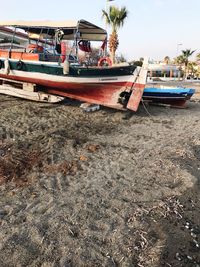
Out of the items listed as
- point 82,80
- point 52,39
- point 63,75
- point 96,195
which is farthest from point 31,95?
point 96,195

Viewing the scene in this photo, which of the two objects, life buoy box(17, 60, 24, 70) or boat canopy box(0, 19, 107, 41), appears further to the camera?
life buoy box(17, 60, 24, 70)

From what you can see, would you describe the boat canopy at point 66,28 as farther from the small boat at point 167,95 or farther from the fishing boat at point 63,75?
the small boat at point 167,95

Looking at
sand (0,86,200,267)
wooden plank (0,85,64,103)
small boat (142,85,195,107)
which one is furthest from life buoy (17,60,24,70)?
small boat (142,85,195,107)

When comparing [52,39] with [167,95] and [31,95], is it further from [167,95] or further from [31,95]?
[167,95]

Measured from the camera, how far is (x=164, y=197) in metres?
5.34

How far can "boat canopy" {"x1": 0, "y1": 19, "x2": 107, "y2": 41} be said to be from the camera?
11.0 metres

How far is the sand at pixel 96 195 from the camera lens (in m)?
3.87

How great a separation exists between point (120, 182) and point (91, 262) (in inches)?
90.0

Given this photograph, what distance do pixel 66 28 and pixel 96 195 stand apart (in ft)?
25.7

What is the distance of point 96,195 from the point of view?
5258 mm

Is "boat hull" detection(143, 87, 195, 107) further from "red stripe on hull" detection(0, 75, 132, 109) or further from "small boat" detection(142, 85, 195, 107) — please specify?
"red stripe on hull" detection(0, 75, 132, 109)

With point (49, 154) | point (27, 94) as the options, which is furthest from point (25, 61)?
point (49, 154)

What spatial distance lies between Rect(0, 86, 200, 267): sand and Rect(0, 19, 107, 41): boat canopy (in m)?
3.76

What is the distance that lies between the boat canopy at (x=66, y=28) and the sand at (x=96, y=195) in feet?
12.3
